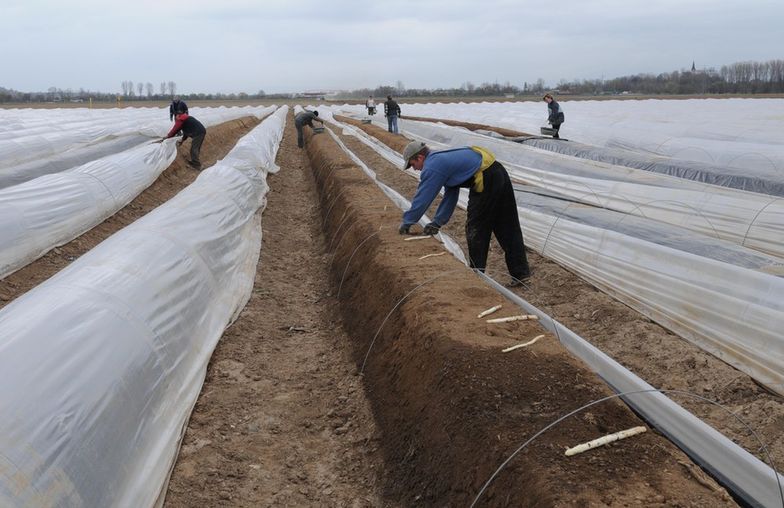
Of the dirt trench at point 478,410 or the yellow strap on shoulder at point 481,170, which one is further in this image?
the yellow strap on shoulder at point 481,170

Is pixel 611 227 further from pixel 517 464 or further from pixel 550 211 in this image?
pixel 517 464

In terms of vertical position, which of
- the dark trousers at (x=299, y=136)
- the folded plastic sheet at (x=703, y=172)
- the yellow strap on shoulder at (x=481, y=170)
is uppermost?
the dark trousers at (x=299, y=136)

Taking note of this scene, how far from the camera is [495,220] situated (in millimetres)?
7289

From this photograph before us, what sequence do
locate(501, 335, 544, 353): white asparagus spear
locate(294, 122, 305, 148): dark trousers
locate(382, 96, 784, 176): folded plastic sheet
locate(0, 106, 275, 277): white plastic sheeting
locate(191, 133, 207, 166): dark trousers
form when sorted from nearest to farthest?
locate(501, 335, 544, 353): white asparagus spear
locate(0, 106, 275, 277): white plastic sheeting
locate(382, 96, 784, 176): folded plastic sheet
locate(191, 133, 207, 166): dark trousers
locate(294, 122, 305, 148): dark trousers

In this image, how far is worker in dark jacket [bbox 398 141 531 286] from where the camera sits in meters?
6.75

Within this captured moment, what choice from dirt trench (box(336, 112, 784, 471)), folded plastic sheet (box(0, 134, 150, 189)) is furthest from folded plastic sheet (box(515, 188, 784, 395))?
folded plastic sheet (box(0, 134, 150, 189))

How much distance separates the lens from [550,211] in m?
9.10

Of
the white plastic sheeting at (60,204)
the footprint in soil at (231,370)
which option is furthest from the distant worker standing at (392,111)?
the footprint in soil at (231,370)

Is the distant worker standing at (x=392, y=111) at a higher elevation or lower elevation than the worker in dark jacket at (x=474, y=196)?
higher

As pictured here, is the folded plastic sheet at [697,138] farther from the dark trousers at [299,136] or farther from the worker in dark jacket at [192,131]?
the worker in dark jacket at [192,131]

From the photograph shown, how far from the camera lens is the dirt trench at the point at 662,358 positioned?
14.4 feet

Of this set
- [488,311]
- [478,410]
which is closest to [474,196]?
[488,311]

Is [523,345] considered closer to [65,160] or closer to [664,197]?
[664,197]

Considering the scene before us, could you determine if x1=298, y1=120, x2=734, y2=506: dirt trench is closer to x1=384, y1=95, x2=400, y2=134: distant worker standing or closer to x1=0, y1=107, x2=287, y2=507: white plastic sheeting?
x1=0, y1=107, x2=287, y2=507: white plastic sheeting
